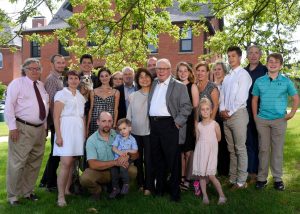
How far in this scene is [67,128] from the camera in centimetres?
630

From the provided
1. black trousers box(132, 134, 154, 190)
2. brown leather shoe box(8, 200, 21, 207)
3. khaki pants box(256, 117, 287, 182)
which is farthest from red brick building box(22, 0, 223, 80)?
brown leather shoe box(8, 200, 21, 207)

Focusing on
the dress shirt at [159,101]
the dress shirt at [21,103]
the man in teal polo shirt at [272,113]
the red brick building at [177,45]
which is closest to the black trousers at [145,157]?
the dress shirt at [159,101]

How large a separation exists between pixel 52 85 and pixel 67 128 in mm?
1100

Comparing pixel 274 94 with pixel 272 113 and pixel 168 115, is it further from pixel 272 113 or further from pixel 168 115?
pixel 168 115

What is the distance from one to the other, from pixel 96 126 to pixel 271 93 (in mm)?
3013

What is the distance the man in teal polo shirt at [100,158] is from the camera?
635cm

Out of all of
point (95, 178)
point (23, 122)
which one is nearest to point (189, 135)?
point (95, 178)

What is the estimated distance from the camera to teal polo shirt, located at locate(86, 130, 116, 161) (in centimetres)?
637

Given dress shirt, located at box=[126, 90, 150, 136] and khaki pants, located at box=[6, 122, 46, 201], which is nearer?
khaki pants, located at box=[6, 122, 46, 201]

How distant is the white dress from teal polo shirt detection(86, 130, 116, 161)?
0.14 m

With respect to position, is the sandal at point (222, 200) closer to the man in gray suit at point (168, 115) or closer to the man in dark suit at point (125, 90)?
the man in gray suit at point (168, 115)

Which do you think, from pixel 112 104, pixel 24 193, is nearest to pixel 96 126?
pixel 112 104

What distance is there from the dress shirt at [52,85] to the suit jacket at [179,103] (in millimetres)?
2055

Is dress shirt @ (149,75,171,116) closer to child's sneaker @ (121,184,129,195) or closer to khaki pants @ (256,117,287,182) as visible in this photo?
child's sneaker @ (121,184,129,195)
